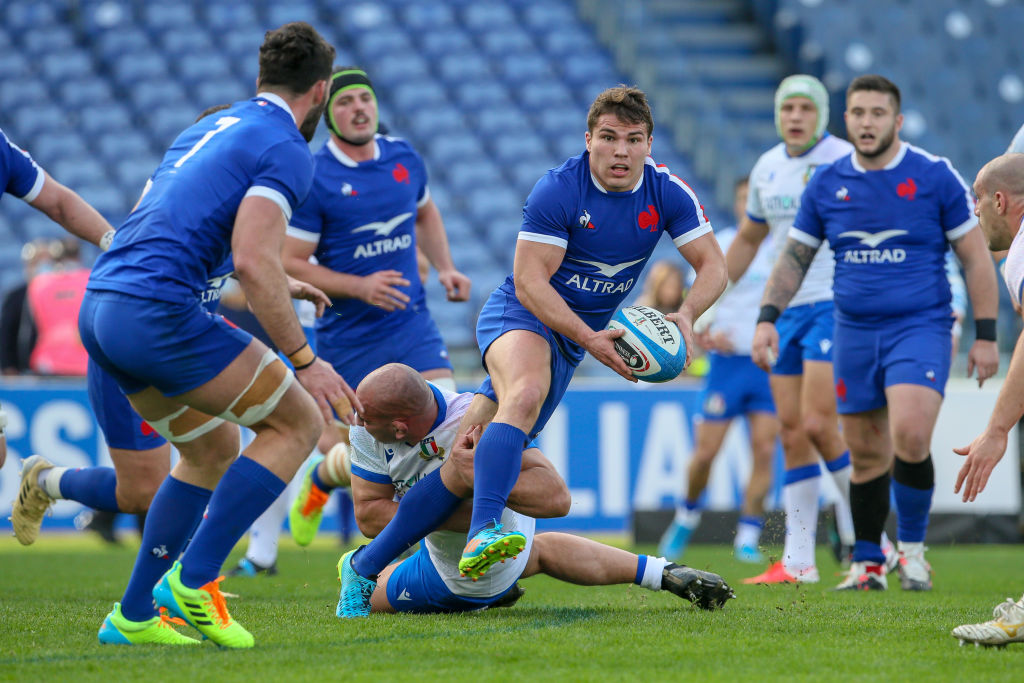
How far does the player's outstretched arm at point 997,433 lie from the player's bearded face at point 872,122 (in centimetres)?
274

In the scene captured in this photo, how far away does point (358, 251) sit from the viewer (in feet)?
22.6

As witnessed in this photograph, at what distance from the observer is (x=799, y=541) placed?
7.09 metres

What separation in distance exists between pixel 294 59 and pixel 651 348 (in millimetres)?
1789

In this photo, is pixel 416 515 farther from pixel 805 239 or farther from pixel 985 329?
pixel 985 329

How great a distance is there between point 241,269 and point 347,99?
3200 mm

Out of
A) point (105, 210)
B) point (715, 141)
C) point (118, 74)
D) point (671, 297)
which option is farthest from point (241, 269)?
point (118, 74)

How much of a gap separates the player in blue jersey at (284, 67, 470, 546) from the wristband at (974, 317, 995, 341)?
2.82 metres

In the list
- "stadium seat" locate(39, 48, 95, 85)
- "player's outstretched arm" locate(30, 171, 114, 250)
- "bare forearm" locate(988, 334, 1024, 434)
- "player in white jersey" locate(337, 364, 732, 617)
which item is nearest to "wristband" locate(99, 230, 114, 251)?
"player's outstretched arm" locate(30, 171, 114, 250)

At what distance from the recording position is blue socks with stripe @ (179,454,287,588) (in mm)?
4016

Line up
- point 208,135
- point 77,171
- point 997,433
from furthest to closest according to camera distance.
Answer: point 77,171
point 208,135
point 997,433

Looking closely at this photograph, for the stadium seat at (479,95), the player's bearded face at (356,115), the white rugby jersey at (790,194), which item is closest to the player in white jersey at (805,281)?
the white rugby jersey at (790,194)

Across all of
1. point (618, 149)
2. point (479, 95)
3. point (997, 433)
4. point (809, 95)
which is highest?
point (479, 95)

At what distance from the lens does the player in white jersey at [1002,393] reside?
3.91m

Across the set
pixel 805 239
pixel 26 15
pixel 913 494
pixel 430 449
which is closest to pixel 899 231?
pixel 805 239
